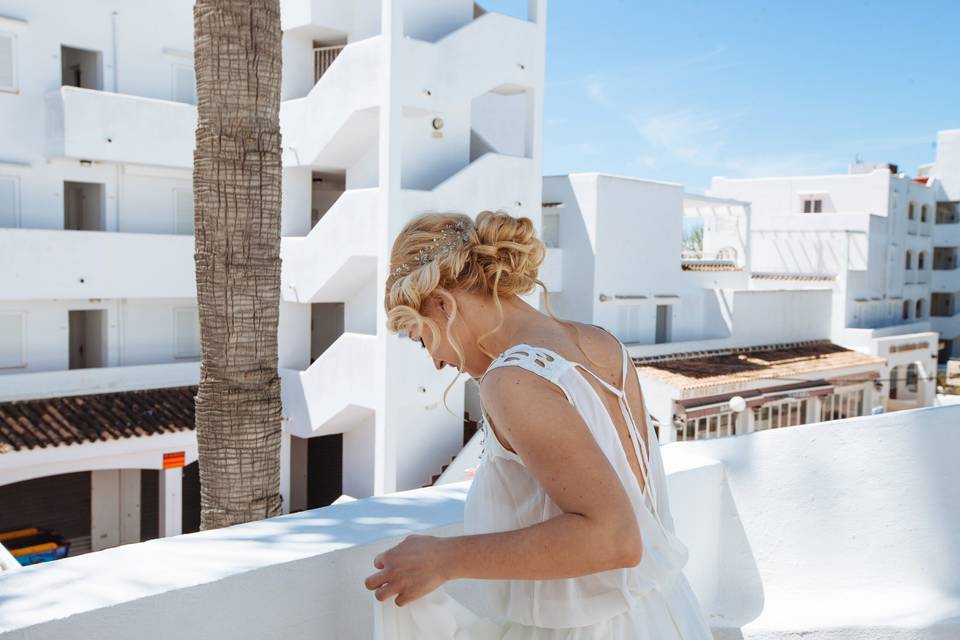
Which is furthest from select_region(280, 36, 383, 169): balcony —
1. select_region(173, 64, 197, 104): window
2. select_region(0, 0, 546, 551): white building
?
select_region(173, 64, 197, 104): window

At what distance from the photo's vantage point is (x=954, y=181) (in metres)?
45.8

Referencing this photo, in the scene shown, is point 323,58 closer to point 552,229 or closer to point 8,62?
point 8,62

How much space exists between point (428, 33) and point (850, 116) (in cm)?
6282

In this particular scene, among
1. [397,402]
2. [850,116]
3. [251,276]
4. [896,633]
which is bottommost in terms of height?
[397,402]

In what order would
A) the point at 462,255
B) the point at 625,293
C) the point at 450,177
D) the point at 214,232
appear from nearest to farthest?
the point at 462,255 → the point at 214,232 → the point at 450,177 → the point at 625,293

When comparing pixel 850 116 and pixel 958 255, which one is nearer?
pixel 958 255

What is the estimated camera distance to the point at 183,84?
61.5ft

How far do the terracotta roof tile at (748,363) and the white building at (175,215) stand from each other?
6783 millimetres

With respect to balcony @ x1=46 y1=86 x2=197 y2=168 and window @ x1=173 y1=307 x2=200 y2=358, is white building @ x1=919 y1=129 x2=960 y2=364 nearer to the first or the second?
window @ x1=173 y1=307 x2=200 y2=358

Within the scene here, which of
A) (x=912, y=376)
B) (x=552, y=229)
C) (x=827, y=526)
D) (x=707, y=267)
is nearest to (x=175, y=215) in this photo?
(x=552, y=229)

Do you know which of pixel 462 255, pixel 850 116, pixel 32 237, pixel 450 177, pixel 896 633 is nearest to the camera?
pixel 462 255

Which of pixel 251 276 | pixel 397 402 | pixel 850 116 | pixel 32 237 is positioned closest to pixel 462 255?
pixel 251 276

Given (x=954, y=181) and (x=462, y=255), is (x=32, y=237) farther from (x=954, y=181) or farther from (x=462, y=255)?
(x=954, y=181)

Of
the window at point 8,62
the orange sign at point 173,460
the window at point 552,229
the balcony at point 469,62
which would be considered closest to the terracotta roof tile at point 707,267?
the window at point 552,229
